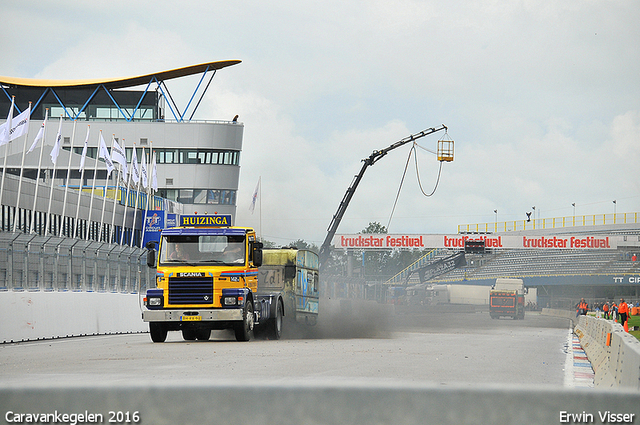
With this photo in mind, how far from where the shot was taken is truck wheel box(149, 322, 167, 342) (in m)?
19.0

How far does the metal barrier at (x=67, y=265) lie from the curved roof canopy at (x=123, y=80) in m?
48.5

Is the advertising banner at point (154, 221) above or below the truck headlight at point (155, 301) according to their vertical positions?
above

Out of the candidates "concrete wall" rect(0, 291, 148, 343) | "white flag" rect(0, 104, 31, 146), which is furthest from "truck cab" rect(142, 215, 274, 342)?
"white flag" rect(0, 104, 31, 146)

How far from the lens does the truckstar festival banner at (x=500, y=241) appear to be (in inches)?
3182

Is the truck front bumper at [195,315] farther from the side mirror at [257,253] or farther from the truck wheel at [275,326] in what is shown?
the truck wheel at [275,326]

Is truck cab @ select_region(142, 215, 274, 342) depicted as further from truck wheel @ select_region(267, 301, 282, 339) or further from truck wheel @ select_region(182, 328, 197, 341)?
truck wheel @ select_region(182, 328, 197, 341)

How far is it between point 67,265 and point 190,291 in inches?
228

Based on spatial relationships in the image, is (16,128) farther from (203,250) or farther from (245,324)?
(245,324)

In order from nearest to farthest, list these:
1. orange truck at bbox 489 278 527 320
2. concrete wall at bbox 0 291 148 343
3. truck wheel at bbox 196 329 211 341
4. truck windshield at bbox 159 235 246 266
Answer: truck windshield at bbox 159 235 246 266 → concrete wall at bbox 0 291 148 343 → truck wheel at bbox 196 329 211 341 → orange truck at bbox 489 278 527 320

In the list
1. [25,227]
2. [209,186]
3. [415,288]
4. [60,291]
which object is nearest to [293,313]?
[60,291]

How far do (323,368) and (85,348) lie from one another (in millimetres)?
7358

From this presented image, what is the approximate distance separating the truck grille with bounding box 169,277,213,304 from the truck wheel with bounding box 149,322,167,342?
966 millimetres

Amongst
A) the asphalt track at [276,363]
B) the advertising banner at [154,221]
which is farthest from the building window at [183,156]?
the asphalt track at [276,363]

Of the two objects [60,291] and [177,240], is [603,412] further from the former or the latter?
[60,291]
